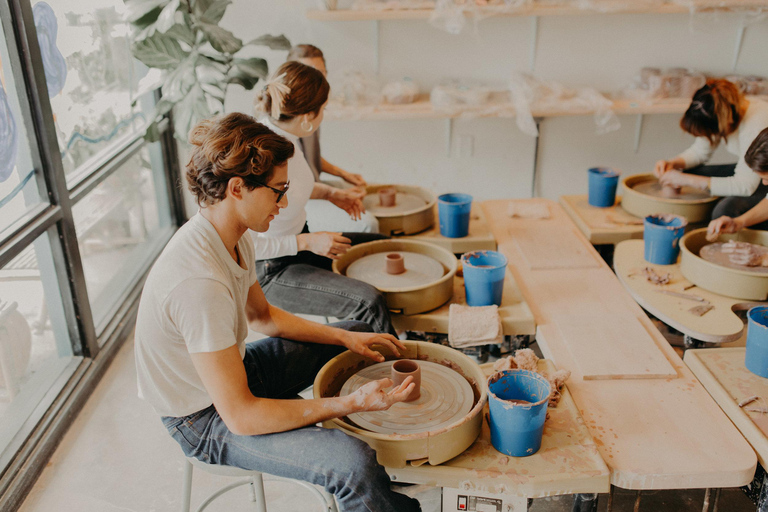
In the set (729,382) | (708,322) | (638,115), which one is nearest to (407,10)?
(638,115)

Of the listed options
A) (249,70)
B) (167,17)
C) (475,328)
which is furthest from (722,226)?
(167,17)

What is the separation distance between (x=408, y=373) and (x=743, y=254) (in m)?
1.36

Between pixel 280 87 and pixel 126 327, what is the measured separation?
1659 mm

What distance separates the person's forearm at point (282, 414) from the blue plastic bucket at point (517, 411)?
31 centimetres

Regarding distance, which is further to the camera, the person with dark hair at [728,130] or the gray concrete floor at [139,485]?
the person with dark hair at [728,130]

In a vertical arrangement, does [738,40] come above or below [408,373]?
above

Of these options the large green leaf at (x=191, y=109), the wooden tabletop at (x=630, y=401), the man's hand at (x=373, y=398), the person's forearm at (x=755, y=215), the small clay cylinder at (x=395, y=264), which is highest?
the large green leaf at (x=191, y=109)

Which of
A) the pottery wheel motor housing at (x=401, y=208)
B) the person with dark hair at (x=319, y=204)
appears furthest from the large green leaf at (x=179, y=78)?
the pottery wheel motor housing at (x=401, y=208)

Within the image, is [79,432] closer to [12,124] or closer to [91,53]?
[12,124]

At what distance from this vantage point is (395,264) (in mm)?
2182

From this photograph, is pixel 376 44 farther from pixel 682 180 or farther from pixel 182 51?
pixel 682 180

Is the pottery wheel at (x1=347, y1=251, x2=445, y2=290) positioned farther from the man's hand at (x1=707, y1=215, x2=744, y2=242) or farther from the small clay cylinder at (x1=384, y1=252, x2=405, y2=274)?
the man's hand at (x1=707, y1=215, x2=744, y2=242)

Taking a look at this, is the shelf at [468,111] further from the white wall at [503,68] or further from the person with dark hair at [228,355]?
the person with dark hair at [228,355]

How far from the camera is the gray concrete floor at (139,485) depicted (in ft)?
6.56
